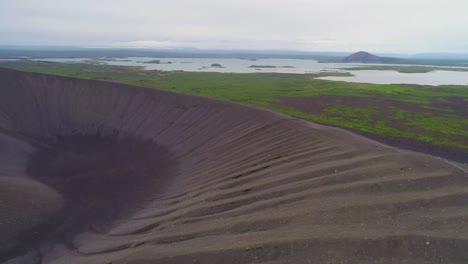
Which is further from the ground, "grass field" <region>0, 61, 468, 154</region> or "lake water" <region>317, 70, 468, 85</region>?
"lake water" <region>317, 70, 468, 85</region>

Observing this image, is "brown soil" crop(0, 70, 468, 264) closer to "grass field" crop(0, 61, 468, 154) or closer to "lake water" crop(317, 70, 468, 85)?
"grass field" crop(0, 61, 468, 154)

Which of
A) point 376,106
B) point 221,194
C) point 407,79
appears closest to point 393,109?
point 376,106

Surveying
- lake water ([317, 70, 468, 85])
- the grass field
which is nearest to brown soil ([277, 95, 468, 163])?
the grass field

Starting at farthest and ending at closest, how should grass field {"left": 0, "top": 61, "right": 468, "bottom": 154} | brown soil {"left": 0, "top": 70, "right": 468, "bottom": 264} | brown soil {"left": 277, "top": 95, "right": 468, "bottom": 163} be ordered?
grass field {"left": 0, "top": 61, "right": 468, "bottom": 154}, brown soil {"left": 277, "top": 95, "right": 468, "bottom": 163}, brown soil {"left": 0, "top": 70, "right": 468, "bottom": 264}

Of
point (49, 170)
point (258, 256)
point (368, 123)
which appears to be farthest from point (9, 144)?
point (368, 123)

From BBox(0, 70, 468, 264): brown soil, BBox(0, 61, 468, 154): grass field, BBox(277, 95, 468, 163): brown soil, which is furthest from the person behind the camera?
BBox(0, 61, 468, 154): grass field

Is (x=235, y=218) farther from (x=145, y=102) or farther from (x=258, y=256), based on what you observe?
(x=145, y=102)

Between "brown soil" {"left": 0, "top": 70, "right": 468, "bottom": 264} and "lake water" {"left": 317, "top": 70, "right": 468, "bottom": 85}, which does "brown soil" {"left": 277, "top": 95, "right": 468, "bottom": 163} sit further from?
"lake water" {"left": 317, "top": 70, "right": 468, "bottom": 85}

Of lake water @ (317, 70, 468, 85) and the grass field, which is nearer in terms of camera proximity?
the grass field
